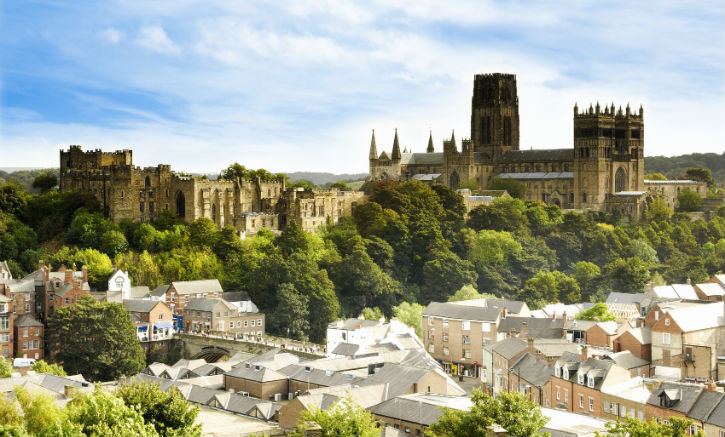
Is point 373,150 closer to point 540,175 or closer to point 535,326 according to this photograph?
point 540,175

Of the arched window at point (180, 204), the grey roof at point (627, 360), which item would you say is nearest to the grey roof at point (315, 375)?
the grey roof at point (627, 360)

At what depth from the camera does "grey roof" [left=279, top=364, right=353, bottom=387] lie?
36.3 m

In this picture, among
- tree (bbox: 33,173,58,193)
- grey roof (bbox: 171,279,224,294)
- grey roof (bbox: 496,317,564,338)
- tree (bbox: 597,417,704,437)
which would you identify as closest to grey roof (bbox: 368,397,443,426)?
tree (bbox: 597,417,704,437)

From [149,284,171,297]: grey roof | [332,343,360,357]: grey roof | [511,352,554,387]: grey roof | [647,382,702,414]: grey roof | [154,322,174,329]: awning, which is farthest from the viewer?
[149,284,171,297]: grey roof

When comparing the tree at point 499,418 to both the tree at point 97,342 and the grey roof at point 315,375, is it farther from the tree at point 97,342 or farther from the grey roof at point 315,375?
the tree at point 97,342

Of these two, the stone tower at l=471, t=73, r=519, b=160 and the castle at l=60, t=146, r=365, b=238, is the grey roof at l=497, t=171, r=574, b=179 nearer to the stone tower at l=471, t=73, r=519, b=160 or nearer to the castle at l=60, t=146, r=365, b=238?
the stone tower at l=471, t=73, r=519, b=160

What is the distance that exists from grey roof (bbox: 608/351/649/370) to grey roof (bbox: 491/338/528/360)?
11.6ft

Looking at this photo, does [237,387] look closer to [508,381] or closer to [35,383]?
[35,383]

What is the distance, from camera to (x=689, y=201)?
76.2 meters

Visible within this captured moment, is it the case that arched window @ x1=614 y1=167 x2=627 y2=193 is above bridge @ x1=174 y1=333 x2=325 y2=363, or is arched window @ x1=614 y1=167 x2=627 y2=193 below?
above

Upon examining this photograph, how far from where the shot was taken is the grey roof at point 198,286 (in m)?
52.5

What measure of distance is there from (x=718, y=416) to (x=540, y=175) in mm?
52476

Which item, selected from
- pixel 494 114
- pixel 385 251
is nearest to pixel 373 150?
pixel 494 114

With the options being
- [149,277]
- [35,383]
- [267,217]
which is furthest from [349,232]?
[35,383]
